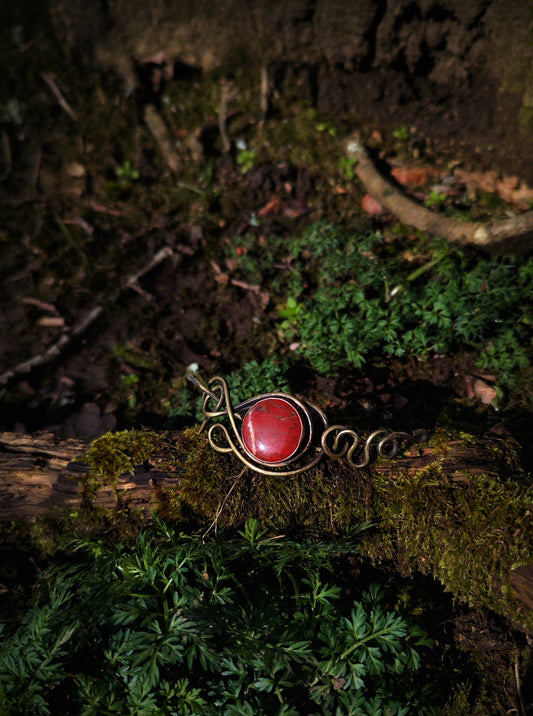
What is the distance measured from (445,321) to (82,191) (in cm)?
417

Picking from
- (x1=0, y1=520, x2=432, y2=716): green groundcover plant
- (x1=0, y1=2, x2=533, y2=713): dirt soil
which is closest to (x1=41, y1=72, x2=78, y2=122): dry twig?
(x1=0, y1=2, x2=533, y2=713): dirt soil

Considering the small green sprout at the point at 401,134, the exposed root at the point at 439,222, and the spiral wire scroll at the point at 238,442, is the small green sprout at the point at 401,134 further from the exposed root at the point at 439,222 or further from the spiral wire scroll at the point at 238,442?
the spiral wire scroll at the point at 238,442

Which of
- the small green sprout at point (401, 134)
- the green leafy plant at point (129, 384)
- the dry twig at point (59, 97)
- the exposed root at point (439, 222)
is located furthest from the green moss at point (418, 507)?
the dry twig at point (59, 97)

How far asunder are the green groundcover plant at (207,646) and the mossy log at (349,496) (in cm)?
26

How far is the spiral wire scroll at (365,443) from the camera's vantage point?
208 centimetres

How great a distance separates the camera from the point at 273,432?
2.10 meters

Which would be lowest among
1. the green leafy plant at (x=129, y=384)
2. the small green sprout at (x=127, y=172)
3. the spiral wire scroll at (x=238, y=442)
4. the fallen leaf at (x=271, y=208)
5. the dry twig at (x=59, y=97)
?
the green leafy plant at (x=129, y=384)

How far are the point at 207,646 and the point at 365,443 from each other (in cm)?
112

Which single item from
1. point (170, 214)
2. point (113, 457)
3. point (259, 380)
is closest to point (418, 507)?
point (259, 380)

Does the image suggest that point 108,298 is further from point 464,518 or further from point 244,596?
point 464,518

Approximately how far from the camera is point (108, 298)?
4023 millimetres

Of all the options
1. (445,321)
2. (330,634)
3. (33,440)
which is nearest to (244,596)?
(330,634)

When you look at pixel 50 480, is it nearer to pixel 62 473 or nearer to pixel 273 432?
pixel 62 473

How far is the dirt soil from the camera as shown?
3424 mm
